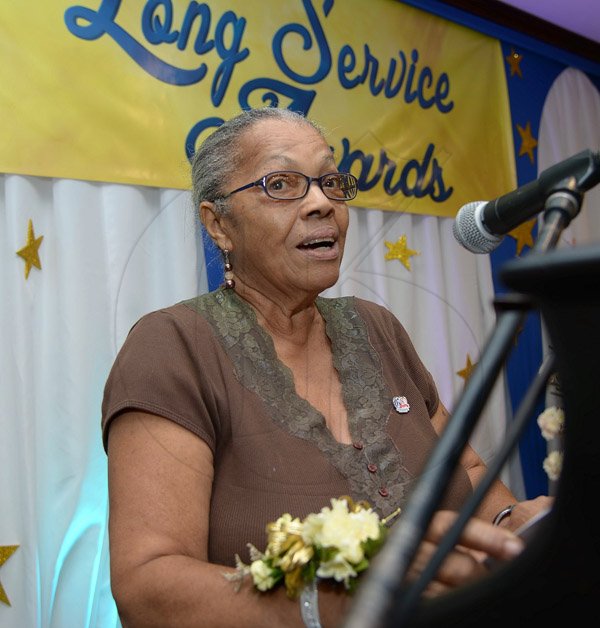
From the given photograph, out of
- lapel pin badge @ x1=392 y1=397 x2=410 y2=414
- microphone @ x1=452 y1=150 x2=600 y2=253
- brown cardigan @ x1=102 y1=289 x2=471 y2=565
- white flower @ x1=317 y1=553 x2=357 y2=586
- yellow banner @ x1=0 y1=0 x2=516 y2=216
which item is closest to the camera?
microphone @ x1=452 y1=150 x2=600 y2=253

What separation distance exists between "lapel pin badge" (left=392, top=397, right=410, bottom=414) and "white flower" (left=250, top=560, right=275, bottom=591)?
1.70ft

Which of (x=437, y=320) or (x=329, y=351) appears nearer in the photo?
(x=437, y=320)

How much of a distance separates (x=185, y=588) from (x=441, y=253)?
94 cm

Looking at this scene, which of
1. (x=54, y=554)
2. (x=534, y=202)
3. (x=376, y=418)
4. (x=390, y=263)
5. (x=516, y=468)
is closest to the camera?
(x=516, y=468)

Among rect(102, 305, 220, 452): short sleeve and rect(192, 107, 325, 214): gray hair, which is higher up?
rect(192, 107, 325, 214): gray hair

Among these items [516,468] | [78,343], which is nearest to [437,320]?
[516,468]

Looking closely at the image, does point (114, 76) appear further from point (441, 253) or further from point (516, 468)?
point (516, 468)

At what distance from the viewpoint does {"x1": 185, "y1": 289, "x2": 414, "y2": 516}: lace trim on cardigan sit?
1.18 m

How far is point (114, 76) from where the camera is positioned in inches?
82.3

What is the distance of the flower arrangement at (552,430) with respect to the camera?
392 mm

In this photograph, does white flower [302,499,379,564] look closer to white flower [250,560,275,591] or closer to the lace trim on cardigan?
white flower [250,560,275,591]

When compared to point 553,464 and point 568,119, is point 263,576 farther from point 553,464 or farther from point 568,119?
point 568,119

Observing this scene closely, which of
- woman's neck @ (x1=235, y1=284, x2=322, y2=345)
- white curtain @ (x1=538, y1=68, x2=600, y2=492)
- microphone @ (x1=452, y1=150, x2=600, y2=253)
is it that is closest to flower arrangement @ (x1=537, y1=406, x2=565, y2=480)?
microphone @ (x1=452, y1=150, x2=600, y2=253)

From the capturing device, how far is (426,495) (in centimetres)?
42
